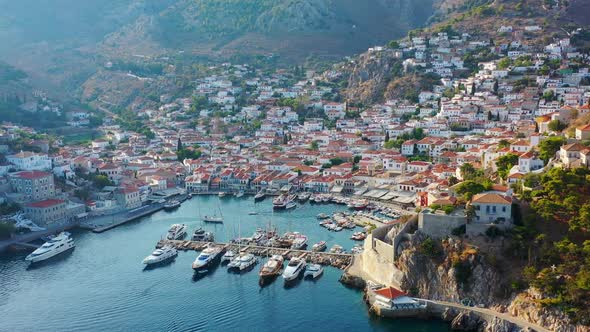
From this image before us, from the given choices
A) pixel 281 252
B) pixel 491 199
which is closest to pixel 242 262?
pixel 281 252

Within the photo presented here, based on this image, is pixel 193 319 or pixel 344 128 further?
pixel 344 128

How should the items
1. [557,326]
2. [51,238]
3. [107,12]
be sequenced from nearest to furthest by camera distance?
[557,326] → [51,238] → [107,12]

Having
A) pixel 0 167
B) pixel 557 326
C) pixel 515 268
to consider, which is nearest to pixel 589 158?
pixel 515 268

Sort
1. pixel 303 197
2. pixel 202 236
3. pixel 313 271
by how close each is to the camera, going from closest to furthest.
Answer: pixel 313 271 < pixel 202 236 < pixel 303 197

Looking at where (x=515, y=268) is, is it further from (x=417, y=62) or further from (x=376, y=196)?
(x=417, y=62)

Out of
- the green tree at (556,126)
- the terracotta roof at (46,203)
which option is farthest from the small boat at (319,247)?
the terracotta roof at (46,203)

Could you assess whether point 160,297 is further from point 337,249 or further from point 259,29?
point 259,29

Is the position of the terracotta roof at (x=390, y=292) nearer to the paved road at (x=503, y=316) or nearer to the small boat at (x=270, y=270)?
the paved road at (x=503, y=316)
